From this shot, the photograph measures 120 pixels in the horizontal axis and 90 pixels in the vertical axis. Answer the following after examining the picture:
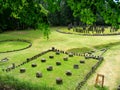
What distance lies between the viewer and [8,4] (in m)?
14.5

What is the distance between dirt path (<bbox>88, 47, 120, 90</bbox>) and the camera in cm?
2973

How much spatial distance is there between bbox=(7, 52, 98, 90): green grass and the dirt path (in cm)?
159

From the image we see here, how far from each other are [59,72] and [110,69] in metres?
8.08

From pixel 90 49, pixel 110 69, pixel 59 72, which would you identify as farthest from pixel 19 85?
pixel 90 49

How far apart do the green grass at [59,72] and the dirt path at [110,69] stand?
1.59 m

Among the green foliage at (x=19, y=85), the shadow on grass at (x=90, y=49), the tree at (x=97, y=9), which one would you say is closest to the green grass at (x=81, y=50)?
the shadow on grass at (x=90, y=49)

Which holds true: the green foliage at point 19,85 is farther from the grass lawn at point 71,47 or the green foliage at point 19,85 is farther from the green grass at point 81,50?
the green grass at point 81,50

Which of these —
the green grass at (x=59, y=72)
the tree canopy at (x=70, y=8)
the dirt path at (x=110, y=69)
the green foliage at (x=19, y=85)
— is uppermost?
the tree canopy at (x=70, y=8)

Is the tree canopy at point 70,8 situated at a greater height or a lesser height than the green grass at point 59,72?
greater

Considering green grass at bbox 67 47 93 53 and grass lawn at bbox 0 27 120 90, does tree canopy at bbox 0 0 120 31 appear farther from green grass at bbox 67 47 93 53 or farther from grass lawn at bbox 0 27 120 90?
green grass at bbox 67 47 93 53

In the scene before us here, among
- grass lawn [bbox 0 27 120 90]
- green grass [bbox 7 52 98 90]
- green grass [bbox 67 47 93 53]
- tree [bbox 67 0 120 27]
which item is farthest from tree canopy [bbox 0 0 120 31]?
green grass [bbox 67 47 93 53]

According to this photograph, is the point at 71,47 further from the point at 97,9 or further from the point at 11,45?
the point at 97,9

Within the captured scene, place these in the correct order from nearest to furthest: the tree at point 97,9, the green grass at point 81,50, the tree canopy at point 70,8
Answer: the tree at point 97,9, the tree canopy at point 70,8, the green grass at point 81,50

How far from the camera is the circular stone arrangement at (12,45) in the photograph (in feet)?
166
